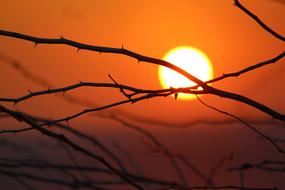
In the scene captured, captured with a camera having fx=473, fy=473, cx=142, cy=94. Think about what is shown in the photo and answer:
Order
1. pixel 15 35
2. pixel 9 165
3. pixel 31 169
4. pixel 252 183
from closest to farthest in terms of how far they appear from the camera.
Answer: pixel 15 35 → pixel 9 165 → pixel 31 169 → pixel 252 183

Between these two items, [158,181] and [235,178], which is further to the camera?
[235,178]

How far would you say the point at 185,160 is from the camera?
3.25ft

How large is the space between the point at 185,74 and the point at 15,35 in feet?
0.62

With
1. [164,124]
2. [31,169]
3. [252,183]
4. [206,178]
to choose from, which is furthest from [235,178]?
[31,169]

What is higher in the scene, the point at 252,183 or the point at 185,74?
the point at 185,74

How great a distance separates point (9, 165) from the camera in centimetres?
79

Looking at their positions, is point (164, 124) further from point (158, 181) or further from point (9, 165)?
point (9, 165)

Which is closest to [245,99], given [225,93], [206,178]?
[225,93]

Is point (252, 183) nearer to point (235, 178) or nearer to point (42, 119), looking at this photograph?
point (235, 178)

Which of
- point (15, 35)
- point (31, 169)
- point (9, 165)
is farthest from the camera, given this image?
point (31, 169)

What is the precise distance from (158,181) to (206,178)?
24cm

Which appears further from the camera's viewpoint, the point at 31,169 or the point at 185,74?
the point at 31,169

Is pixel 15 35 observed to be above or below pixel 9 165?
above

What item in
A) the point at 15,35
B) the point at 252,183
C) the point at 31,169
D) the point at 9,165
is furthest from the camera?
the point at 252,183
